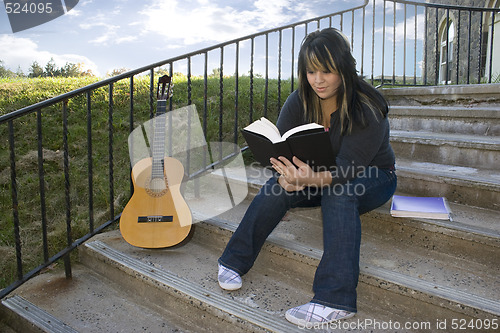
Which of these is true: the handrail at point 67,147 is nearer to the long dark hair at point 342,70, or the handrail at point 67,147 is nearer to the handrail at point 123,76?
the handrail at point 123,76

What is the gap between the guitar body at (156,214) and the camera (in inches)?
88.4

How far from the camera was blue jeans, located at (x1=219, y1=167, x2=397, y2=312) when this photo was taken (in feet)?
5.30

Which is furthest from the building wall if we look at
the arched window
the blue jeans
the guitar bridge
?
the guitar bridge

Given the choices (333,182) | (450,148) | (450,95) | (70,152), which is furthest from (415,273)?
(70,152)

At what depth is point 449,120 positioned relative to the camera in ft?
10.4

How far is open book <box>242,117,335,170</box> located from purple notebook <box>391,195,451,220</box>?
63cm

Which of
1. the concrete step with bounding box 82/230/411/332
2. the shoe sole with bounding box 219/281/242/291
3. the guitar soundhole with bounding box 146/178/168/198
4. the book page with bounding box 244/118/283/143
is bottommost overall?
the concrete step with bounding box 82/230/411/332

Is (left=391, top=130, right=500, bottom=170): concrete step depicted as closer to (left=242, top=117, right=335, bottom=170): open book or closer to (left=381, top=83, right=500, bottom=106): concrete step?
(left=381, top=83, right=500, bottom=106): concrete step

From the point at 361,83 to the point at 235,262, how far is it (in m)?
1.10

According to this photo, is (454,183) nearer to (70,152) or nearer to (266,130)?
(266,130)

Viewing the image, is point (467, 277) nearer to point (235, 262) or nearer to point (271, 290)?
point (271, 290)

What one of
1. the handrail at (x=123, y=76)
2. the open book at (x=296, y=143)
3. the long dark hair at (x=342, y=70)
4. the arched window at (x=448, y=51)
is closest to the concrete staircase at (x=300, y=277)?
the open book at (x=296, y=143)

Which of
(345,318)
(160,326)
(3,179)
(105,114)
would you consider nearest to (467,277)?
(345,318)

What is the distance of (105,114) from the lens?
4.71 m
